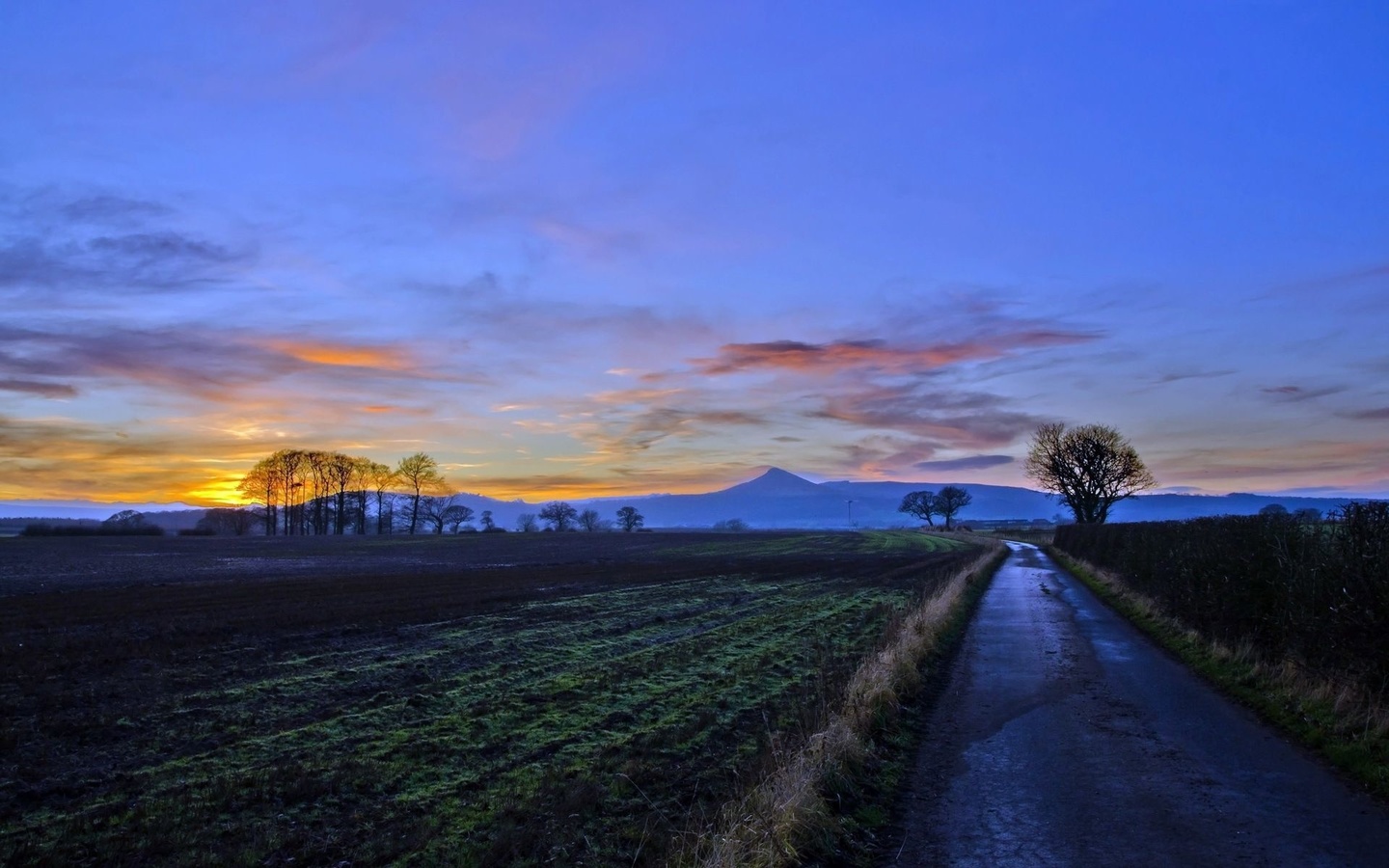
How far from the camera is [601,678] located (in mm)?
14305

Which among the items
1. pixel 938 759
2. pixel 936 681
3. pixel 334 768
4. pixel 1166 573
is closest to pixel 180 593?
pixel 334 768

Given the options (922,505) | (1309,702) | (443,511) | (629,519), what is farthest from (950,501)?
(1309,702)

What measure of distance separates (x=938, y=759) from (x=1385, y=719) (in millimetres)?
5034

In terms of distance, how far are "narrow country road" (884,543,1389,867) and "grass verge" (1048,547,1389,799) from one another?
0.30m

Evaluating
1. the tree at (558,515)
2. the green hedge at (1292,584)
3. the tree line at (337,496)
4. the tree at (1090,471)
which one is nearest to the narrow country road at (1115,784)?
the green hedge at (1292,584)

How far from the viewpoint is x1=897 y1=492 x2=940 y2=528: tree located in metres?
172

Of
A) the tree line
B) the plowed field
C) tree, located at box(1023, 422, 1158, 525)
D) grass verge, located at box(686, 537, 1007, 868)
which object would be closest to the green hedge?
grass verge, located at box(686, 537, 1007, 868)

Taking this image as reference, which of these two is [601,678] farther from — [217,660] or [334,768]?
[217,660]

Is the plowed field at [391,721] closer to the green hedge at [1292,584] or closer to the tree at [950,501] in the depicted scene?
the green hedge at [1292,584]

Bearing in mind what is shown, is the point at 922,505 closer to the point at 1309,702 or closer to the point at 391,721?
the point at 1309,702

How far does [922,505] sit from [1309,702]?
561 ft

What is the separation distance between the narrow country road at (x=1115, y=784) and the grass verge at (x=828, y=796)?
0.41 metres

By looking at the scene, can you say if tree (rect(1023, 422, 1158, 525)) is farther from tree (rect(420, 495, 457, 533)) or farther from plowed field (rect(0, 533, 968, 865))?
tree (rect(420, 495, 457, 533))

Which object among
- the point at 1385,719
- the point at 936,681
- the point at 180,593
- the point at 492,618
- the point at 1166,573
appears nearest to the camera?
the point at 1385,719
